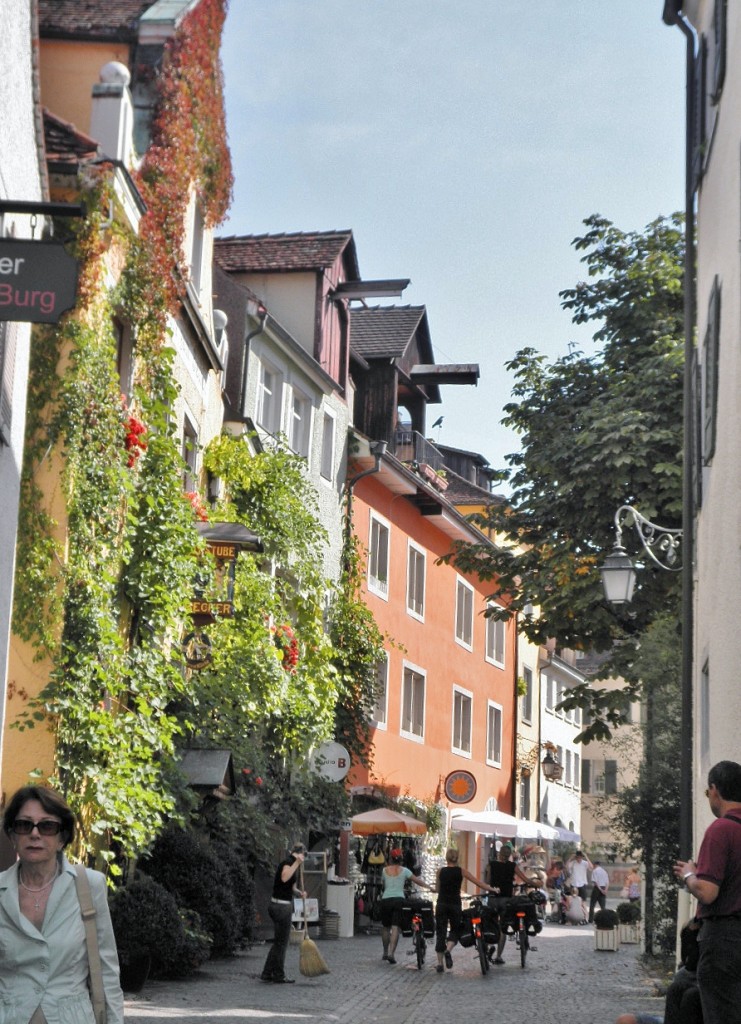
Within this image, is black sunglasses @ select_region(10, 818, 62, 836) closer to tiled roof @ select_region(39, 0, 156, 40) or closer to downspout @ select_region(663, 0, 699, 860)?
downspout @ select_region(663, 0, 699, 860)

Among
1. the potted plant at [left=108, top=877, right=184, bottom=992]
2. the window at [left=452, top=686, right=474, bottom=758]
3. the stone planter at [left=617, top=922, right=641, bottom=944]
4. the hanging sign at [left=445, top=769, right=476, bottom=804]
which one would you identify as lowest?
the stone planter at [left=617, top=922, right=641, bottom=944]

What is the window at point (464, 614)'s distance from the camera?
39.3 meters

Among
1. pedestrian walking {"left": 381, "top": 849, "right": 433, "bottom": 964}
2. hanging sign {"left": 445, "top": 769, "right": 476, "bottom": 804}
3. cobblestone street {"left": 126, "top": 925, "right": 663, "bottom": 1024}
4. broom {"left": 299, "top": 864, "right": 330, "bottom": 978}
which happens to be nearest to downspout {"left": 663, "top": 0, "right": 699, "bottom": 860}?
cobblestone street {"left": 126, "top": 925, "right": 663, "bottom": 1024}

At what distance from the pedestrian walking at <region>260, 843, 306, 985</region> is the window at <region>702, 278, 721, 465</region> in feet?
23.4

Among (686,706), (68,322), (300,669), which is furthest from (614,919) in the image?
(68,322)

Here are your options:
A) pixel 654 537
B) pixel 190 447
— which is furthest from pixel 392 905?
pixel 190 447

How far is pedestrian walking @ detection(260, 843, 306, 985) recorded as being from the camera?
671 inches

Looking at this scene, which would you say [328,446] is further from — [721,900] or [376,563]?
[721,900]

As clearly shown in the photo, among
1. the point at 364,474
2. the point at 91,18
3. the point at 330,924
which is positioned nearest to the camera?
the point at 91,18

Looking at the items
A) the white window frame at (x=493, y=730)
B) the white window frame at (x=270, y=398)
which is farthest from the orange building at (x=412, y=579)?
the white window frame at (x=270, y=398)

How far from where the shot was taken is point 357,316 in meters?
37.0

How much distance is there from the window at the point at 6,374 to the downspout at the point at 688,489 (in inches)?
245

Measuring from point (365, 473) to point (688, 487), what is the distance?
16198 millimetres

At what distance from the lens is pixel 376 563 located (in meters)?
32.8
